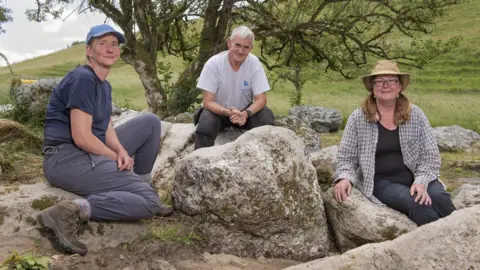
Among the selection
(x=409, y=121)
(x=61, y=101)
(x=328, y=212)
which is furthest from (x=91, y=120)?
(x=409, y=121)

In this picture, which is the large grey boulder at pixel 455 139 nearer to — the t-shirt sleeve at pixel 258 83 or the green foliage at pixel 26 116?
the t-shirt sleeve at pixel 258 83

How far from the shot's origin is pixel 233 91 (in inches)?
279

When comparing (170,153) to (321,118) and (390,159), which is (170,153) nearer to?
(390,159)

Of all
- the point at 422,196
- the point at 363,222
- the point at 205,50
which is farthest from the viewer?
the point at 205,50

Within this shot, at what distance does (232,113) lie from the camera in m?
6.74

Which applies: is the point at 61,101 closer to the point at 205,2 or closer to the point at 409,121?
the point at 409,121

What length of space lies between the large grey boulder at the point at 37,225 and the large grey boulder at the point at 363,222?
2.17 m

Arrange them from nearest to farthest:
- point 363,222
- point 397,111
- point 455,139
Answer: point 363,222, point 397,111, point 455,139

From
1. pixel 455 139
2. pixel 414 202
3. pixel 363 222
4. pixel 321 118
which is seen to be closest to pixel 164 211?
pixel 363 222

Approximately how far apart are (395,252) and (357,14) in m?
13.2

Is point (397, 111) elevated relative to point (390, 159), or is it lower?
elevated

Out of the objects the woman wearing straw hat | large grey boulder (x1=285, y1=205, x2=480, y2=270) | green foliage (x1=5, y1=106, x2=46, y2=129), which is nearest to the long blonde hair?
the woman wearing straw hat

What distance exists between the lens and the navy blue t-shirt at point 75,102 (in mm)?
4840

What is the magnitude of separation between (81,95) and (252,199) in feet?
6.43
